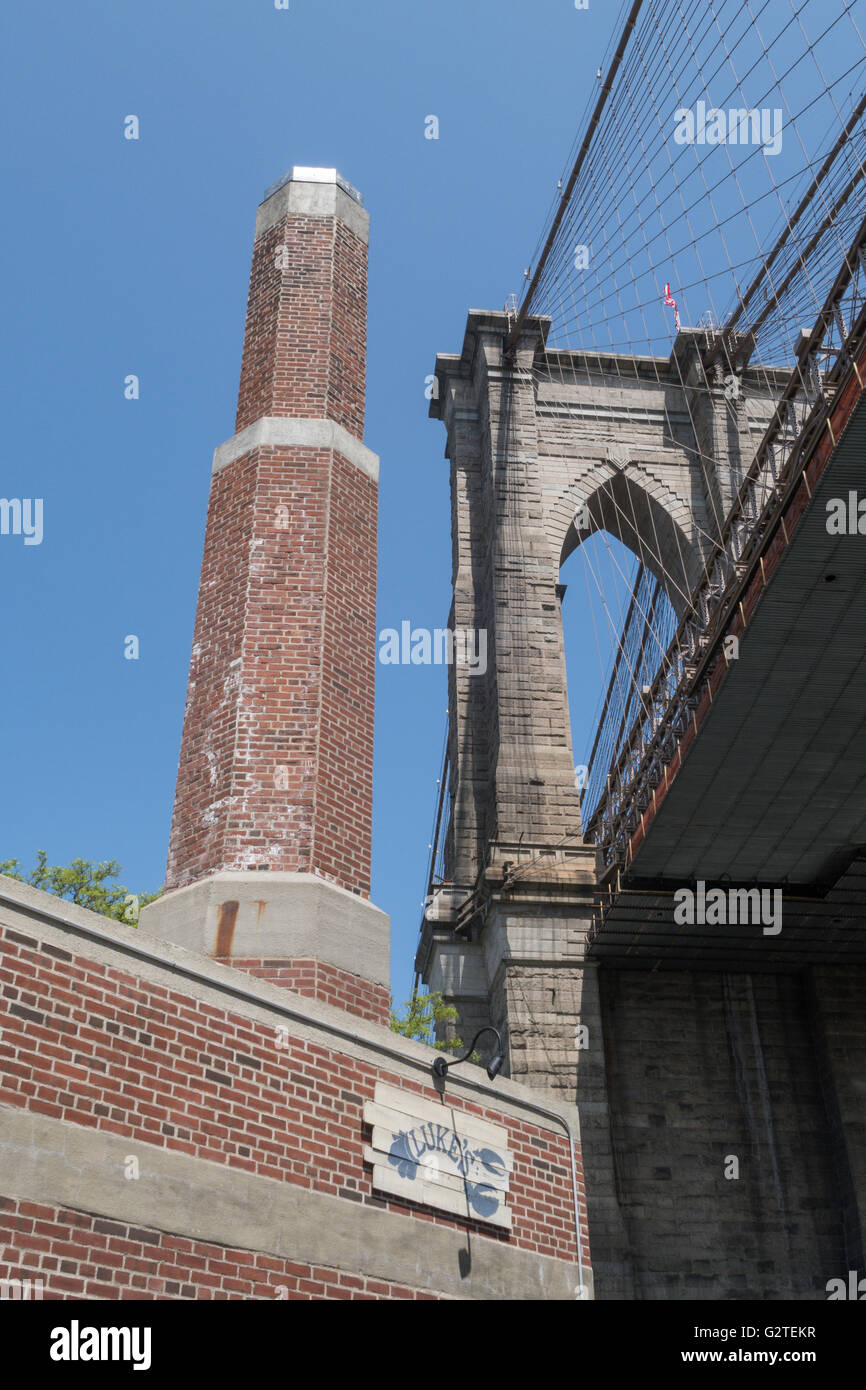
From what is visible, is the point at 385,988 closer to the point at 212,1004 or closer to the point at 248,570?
the point at 212,1004

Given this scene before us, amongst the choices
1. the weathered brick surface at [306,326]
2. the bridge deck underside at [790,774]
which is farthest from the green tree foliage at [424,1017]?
the weathered brick surface at [306,326]

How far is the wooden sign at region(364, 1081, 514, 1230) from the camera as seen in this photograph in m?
7.80

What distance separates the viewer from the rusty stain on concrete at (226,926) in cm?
829

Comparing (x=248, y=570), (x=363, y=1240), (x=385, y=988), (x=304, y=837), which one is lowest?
(x=363, y=1240)

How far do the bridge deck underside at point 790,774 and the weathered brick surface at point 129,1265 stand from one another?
10214mm

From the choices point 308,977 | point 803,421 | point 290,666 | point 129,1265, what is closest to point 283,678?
point 290,666

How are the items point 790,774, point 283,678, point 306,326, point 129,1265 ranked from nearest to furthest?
1. point 129,1265
2. point 283,678
3. point 306,326
4. point 790,774

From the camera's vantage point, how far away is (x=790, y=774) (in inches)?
733

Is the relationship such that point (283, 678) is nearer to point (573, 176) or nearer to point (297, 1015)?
point (297, 1015)

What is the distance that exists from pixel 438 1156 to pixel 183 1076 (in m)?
2.13

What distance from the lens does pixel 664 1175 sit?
64.5 ft

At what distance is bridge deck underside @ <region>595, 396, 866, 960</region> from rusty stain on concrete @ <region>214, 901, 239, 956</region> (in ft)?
28.4

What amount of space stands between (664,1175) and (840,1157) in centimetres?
285
